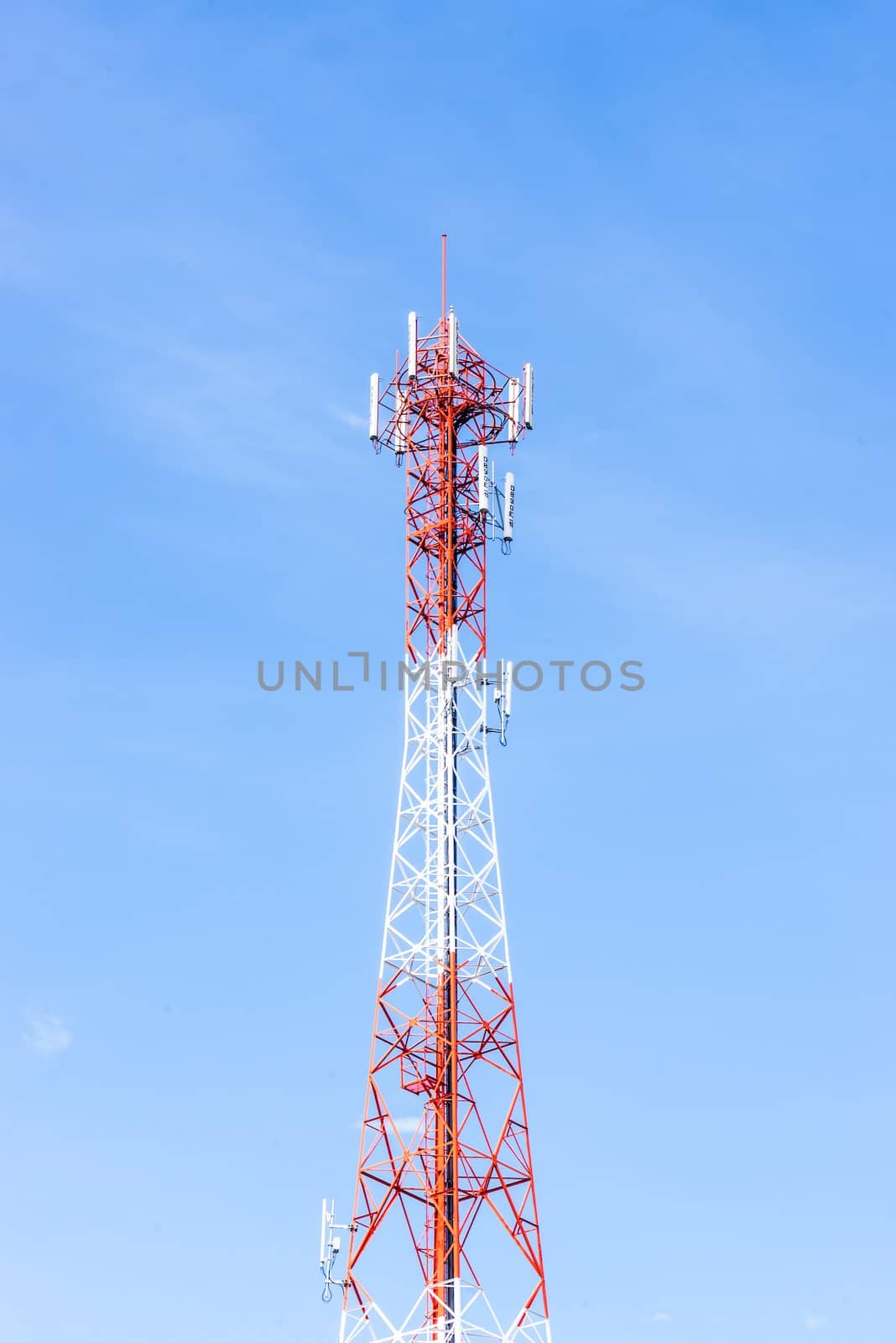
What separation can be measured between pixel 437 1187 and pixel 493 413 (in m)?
30.0

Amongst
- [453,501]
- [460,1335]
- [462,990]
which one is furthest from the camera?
[453,501]

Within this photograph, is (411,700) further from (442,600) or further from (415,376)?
(415,376)

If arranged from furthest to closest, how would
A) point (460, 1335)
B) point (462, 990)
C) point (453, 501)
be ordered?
point (453, 501) → point (462, 990) → point (460, 1335)

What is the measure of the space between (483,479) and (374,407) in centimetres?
549

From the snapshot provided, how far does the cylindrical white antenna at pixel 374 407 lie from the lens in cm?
8600

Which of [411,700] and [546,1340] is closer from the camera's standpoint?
[546,1340]

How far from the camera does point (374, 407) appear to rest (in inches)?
3403

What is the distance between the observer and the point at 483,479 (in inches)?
3334

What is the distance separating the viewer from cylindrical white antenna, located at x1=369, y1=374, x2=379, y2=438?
86000 mm

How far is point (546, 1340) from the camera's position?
74812mm

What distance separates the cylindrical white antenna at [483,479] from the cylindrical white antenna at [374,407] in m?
4.24

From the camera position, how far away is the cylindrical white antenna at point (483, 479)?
84.5 meters

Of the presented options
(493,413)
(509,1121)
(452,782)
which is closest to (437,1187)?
(509,1121)

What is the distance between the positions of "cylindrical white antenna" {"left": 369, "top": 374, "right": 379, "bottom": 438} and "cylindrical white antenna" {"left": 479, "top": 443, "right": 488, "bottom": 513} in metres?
4.24
